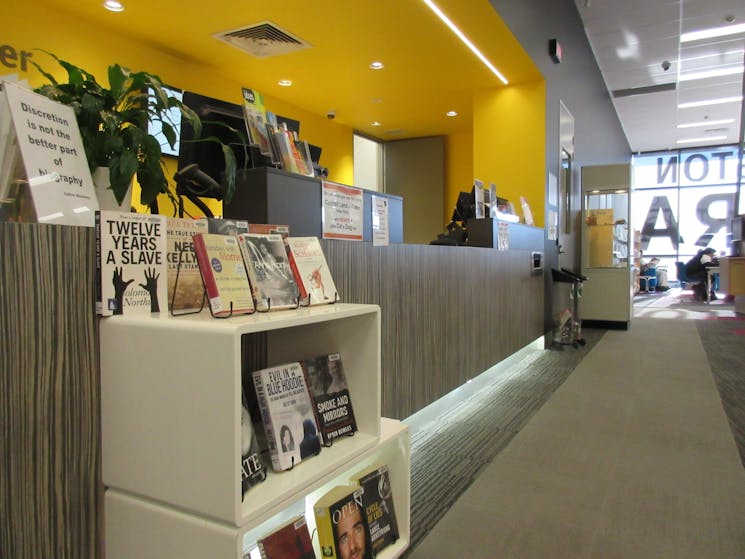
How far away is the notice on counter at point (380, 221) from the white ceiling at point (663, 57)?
215 inches

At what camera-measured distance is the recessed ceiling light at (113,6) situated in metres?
3.97

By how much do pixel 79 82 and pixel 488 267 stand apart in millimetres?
2782

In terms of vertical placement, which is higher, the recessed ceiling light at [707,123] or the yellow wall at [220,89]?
the recessed ceiling light at [707,123]

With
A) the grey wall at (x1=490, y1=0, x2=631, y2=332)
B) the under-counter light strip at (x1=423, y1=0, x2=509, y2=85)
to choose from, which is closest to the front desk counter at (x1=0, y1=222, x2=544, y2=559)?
the under-counter light strip at (x1=423, y1=0, x2=509, y2=85)

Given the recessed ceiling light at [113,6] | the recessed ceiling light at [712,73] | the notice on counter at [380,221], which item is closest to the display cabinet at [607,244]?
the recessed ceiling light at [712,73]

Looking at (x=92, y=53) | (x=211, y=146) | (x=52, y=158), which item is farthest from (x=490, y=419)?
(x=92, y=53)

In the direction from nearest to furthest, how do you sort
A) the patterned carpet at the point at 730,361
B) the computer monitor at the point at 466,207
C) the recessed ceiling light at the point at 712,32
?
1. the patterned carpet at the point at 730,361
2. the computer monitor at the point at 466,207
3. the recessed ceiling light at the point at 712,32

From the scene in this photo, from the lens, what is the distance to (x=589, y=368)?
13.9 ft

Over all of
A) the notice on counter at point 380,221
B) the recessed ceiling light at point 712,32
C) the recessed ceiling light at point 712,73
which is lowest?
the notice on counter at point 380,221

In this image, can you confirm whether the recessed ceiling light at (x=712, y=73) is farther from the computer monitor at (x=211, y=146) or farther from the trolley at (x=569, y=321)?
the computer monitor at (x=211, y=146)

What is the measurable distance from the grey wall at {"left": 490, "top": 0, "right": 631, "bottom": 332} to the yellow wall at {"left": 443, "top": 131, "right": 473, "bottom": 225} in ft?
6.23

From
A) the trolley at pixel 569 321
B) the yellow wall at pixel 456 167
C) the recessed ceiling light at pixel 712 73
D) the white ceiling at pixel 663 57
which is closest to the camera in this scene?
the trolley at pixel 569 321

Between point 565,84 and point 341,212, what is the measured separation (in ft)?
17.1

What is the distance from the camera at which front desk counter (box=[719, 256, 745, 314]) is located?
25.2 feet
